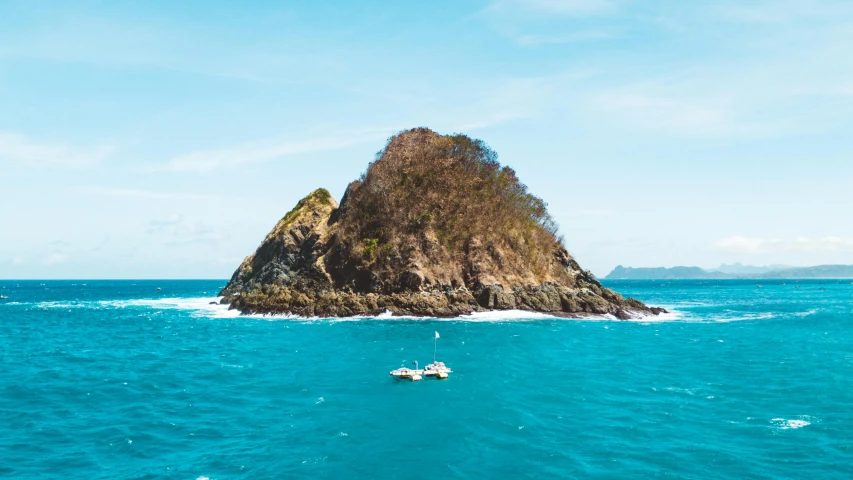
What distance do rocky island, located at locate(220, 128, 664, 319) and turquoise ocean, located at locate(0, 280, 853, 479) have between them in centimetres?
2588

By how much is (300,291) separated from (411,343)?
46.0 metres

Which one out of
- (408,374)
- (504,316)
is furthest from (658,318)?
(408,374)

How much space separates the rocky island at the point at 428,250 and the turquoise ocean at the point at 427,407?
25883 mm

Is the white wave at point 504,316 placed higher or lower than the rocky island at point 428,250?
lower

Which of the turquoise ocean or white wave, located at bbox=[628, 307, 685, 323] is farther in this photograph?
white wave, located at bbox=[628, 307, 685, 323]

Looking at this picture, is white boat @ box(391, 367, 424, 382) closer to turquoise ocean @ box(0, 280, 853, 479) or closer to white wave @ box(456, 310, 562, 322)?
turquoise ocean @ box(0, 280, 853, 479)

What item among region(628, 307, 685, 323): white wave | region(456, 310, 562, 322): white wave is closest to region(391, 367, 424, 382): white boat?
region(456, 310, 562, 322): white wave

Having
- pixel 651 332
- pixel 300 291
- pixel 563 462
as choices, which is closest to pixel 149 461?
pixel 563 462

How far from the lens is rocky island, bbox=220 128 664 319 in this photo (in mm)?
95125

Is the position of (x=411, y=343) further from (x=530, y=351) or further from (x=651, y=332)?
Answer: (x=651, y=332)

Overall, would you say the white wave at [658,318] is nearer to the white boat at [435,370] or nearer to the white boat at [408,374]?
the white boat at [435,370]

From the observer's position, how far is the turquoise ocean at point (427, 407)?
27.0 m

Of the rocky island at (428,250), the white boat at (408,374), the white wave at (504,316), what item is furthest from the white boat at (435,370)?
the rocky island at (428,250)

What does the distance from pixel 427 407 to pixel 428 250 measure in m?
66.5
